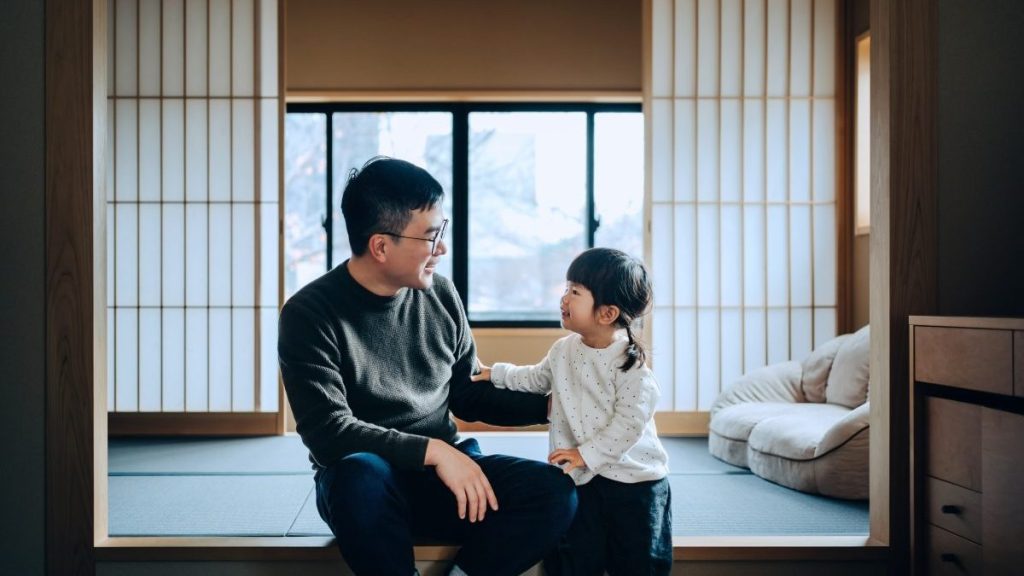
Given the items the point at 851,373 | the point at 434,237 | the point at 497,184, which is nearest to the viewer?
the point at 434,237

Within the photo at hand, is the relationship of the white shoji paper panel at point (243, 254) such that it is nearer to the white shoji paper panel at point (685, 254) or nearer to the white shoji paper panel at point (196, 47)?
the white shoji paper panel at point (196, 47)

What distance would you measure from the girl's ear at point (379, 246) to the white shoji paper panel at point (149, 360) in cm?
295

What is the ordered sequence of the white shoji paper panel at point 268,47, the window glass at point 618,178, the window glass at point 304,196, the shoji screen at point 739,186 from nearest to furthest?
the white shoji paper panel at point 268,47 → the shoji screen at point 739,186 → the window glass at point 618,178 → the window glass at point 304,196

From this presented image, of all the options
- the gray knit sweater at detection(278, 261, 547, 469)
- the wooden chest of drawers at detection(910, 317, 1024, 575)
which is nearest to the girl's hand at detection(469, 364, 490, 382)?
the gray knit sweater at detection(278, 261, 547, 469)

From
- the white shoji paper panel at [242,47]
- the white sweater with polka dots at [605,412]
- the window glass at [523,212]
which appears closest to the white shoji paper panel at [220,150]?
the white shoji paper panel at [242,47]

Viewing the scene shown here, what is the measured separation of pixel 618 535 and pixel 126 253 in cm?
356


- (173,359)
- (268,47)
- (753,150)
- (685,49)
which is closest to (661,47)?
(685,49)

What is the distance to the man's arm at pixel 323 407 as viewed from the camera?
5.29 ft

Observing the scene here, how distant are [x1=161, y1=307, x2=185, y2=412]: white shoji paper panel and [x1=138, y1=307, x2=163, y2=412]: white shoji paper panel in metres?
0.03

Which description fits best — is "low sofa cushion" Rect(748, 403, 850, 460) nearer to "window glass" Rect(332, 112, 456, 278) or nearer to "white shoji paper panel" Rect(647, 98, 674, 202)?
"white shoji paper panel" Rect(647, 98, 674, 202)

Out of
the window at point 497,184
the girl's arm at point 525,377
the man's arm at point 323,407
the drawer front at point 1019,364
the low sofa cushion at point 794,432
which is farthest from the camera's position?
the window at point 497,184

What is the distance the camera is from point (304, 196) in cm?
574

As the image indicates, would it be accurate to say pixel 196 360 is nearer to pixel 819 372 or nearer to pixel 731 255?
pixel 731 255

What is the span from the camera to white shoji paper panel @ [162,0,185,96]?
13.7 feet
